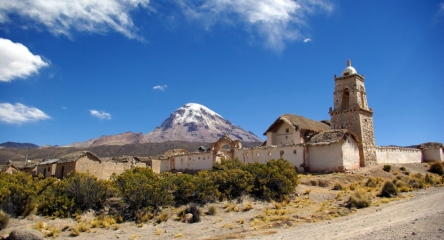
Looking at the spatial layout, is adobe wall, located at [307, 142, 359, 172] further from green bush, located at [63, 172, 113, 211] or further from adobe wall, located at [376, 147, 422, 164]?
green bush, located at [63, 172, 113, 211]

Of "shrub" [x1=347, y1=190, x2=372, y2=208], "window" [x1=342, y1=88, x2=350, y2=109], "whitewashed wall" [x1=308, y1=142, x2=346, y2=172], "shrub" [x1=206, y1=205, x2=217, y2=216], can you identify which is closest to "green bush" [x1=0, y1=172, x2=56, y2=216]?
"shrub" [x1=206, y1=205, x2=217, y2=216]

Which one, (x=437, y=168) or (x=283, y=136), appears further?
(x=283, y=136)

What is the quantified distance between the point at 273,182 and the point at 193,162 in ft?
54.1

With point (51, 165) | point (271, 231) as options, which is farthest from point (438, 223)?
point (51, 165)

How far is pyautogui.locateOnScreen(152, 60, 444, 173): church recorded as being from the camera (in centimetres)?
2323

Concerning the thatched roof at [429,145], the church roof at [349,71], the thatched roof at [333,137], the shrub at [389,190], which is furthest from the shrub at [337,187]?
the thatched roof at [429,145]

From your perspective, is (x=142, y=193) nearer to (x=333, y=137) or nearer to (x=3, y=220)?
(x=3, y=220)

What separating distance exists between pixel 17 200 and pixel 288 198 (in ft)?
39.2

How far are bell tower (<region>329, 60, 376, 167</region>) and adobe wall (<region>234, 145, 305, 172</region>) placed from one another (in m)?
5.27

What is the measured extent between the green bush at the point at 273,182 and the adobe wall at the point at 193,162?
41.9 feet

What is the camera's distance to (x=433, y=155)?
1371 inches

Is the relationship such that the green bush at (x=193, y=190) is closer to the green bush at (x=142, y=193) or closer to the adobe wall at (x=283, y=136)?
the green bush at (x=142, y=193)

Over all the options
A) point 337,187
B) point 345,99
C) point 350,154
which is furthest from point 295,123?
point 337,187

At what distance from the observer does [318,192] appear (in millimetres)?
17844
